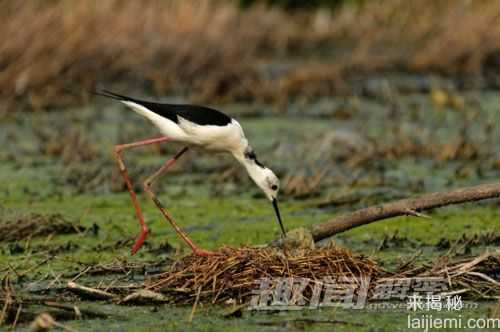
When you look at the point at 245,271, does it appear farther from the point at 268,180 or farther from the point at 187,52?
the point at 187,52

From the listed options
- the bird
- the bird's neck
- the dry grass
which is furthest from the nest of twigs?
the dry grass

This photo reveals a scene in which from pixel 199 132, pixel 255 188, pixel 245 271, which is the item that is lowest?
pixel 245 271

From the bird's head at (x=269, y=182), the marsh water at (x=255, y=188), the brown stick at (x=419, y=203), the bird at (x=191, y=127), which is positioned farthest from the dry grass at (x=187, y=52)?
the brown stick at (x=419, y=203)

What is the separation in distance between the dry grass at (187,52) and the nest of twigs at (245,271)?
7.13 metres

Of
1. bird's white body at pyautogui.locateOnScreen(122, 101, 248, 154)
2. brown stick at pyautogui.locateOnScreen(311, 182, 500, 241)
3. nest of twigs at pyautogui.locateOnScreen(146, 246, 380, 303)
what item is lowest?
nest of twigs at pyautogui.locateOnScreen(146, 246, 380, 303)

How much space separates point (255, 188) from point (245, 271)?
3.40 meters

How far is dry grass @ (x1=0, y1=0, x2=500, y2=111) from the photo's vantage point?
1222cm

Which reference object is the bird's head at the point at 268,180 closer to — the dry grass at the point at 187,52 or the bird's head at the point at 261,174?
the bird's head at the point at 261,174

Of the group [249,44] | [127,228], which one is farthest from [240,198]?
[249,44]

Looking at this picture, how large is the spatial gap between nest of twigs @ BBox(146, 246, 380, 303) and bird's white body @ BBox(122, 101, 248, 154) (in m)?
0.96

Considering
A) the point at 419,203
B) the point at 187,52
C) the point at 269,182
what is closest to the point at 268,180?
the point at 269,182

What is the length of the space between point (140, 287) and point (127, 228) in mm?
2024

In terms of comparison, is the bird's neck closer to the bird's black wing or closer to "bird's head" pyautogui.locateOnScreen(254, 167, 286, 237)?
"bird's head" pyautogui.locateOnScreen(254, 167, 286, 237)

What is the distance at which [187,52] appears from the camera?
13891 millimetres
